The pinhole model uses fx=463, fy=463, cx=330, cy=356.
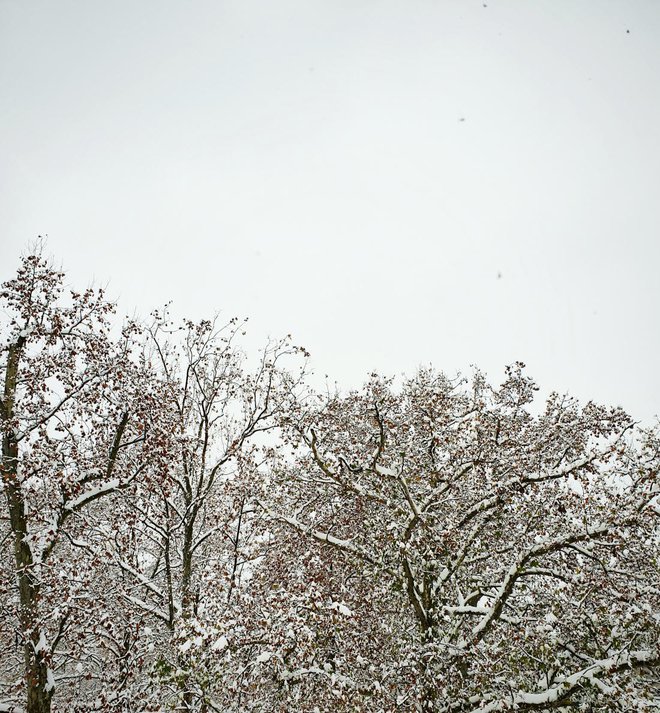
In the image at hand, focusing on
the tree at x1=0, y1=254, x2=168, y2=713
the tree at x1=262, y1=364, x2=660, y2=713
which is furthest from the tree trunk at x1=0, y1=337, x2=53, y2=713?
the tree at x1=262, y1=364, x2=660, y2=713

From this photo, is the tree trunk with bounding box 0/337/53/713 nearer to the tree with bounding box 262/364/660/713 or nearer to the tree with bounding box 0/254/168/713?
the tree with bounding box 0/254/168/713

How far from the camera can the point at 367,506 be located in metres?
9.89

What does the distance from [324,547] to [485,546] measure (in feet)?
11.0

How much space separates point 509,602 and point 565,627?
1.11 meters

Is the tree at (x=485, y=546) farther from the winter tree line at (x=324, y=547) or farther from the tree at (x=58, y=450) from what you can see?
the tree at (x=58, y=450)

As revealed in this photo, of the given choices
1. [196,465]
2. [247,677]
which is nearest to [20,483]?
[196,465]

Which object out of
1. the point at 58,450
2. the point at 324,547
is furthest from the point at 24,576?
the point at 324,547

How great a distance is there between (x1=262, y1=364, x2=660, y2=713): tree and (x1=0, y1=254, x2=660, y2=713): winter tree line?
0.18 ft

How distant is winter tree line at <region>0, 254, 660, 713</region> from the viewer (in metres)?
7.27

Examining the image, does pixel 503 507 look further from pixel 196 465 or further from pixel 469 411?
pixel 196 465

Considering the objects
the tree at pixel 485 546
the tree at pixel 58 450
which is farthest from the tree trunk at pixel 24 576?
the tree at pixel 485 546

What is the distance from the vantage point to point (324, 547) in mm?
10000

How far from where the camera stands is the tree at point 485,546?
7.28 m

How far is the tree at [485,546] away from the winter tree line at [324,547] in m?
0.05
